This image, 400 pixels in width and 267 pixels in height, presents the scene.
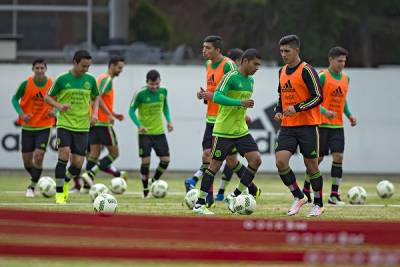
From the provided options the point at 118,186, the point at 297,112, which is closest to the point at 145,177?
the point at 118,186

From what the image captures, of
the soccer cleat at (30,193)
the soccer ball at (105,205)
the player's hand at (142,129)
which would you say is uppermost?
the player's hand at (142,129)

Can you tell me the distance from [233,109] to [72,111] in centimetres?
318

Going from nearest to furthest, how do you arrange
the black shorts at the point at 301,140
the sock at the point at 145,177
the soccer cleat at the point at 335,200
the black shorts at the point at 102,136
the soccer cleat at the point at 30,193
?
the black shorts at the point at 301,140
the soccer cleat at the point at 335,200
the soccer cleat at the point at 30,193
the sock at the point at 145,177
the black shorts at the point at 102,136

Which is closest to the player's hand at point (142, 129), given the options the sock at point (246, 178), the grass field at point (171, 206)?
the grass field at point (171, 206)

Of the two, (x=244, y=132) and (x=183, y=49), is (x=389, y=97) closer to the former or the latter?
(x=183, y=49)

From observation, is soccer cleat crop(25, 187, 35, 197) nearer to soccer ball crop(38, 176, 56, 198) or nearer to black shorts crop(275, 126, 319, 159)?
soccer ball crop(38, 176, 56, 198)

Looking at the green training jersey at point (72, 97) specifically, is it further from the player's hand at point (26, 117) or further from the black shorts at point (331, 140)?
the black shorts at point (331, 140)

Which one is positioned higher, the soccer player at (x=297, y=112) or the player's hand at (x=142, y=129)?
the soccer player at (x=297, y=112)

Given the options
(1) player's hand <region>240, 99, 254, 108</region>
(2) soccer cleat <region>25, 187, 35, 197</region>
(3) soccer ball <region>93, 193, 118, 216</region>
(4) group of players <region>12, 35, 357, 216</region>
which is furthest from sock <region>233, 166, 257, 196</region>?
(2) soccer cleat <region>25, 187, 35, 197</region>

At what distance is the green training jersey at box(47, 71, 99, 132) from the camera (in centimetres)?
1819

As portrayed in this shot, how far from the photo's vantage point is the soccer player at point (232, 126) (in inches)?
627

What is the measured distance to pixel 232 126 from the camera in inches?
635

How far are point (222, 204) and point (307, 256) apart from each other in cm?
869

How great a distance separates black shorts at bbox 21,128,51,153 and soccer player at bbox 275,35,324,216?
5.65m
